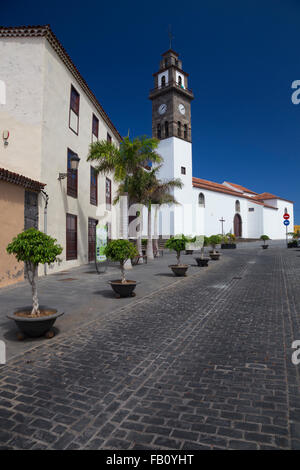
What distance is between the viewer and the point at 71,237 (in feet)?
47.1

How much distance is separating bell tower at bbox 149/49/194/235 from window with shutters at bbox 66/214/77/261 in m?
23.0

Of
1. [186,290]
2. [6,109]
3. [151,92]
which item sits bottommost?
[186,290]

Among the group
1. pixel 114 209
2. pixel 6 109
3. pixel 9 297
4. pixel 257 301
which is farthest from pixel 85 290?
pixel 114 209

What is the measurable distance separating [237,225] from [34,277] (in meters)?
50.2

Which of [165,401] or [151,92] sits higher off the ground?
[151,92]

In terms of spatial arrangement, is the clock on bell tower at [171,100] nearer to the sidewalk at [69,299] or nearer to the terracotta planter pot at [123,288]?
the sidewalk at [69,299]

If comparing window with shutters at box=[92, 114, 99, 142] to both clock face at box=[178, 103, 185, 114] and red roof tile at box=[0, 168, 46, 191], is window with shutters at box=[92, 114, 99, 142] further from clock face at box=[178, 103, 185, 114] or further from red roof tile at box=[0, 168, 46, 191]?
clock face at box=[178, 103, 185, 114]

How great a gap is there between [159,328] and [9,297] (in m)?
4.85

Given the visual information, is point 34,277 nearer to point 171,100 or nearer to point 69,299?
point 69,299

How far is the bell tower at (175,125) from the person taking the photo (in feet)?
119

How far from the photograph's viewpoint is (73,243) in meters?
14.7

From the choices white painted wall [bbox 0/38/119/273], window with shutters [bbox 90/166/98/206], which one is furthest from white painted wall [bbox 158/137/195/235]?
white painted wall [bbox 0/38/119/273]

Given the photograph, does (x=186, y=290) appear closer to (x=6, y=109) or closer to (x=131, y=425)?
(x=131, y=425)

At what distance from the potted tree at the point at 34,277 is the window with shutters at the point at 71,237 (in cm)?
A: 910
